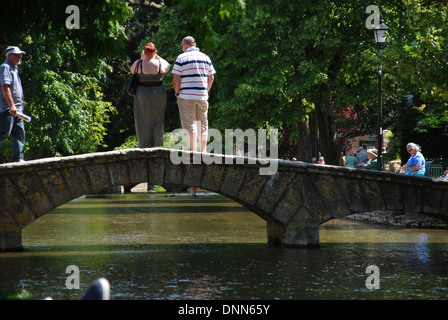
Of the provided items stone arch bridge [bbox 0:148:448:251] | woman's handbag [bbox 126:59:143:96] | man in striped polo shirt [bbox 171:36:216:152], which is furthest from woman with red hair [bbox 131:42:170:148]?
stone arch bridge [bbox 0:148:448:251]

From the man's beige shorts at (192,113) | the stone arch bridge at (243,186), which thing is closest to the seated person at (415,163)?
the stone arch bridge at (243,186)

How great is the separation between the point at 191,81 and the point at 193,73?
14 cm

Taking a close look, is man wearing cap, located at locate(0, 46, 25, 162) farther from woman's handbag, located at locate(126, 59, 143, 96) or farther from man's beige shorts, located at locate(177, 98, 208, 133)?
man's beige shorts, located at locate(177, 98, 208, 133)

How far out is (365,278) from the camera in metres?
10.6

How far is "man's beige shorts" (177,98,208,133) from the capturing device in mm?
13609

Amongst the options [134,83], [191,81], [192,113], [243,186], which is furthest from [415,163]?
[134,83]

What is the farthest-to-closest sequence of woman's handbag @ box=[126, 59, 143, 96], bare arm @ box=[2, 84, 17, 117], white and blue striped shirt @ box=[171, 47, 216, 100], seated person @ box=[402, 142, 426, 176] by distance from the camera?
seated person @ box=[402, 142, 426, 176] → woman's handbag @ box=[126, 59, 143, 96] → white and blue striped shirt @ box=[171, 47, 216, 100] → bare arm @ box=[2, 84, 17, 117]

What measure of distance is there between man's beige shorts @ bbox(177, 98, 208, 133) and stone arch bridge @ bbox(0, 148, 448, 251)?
58 cm

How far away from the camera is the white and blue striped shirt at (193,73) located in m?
13.5

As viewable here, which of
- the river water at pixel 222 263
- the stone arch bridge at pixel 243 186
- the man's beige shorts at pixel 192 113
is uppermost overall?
the man's beige shorts at pixel 192 113

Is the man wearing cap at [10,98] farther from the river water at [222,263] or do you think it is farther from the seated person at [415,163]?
the seated person at [415,163]

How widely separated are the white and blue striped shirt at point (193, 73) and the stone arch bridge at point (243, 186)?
1.05 m

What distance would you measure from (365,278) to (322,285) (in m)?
0.89
